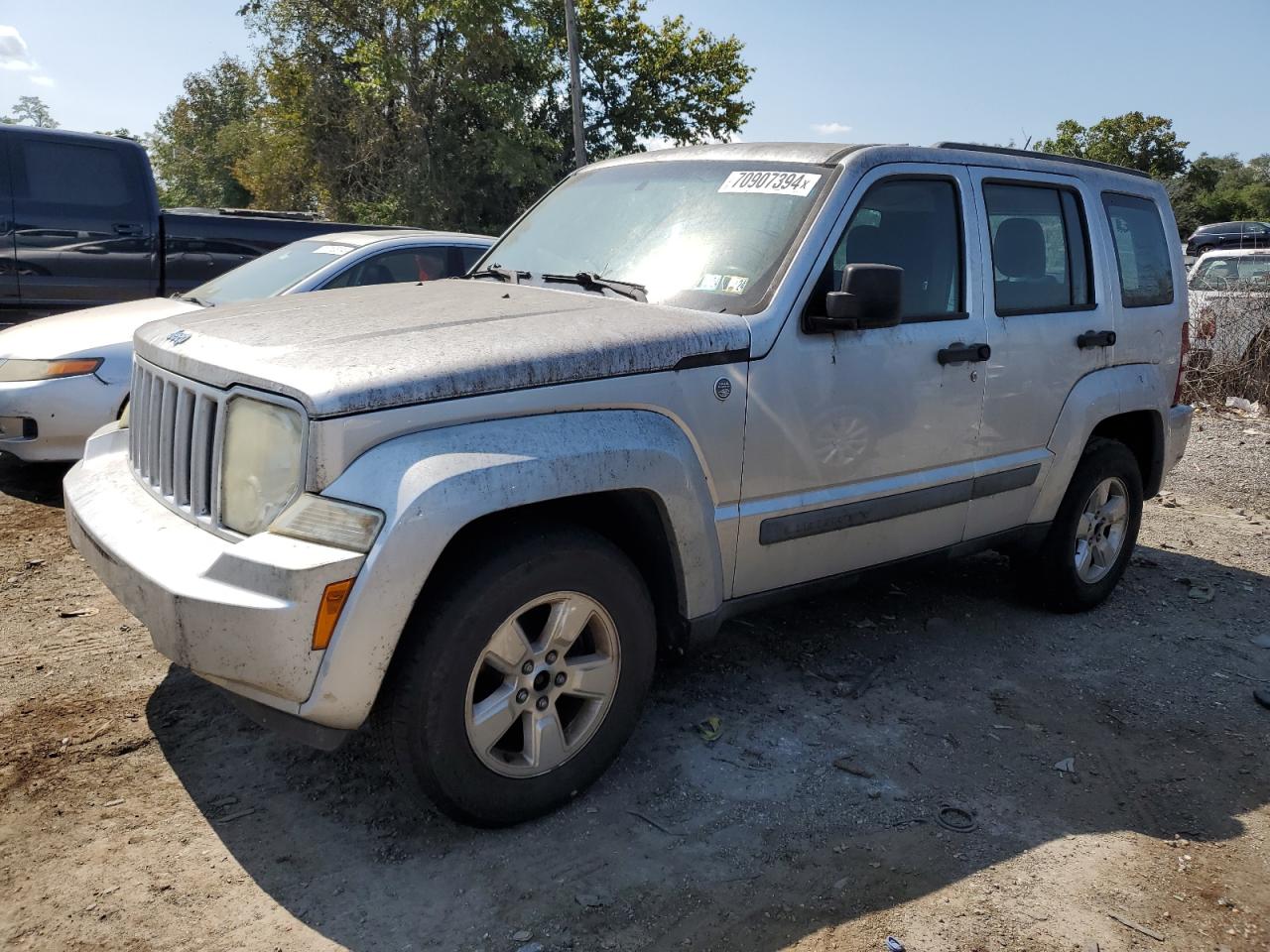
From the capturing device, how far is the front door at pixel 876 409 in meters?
3.46

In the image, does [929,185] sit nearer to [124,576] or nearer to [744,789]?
[744,789]

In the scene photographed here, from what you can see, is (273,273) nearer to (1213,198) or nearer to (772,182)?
(772,182)

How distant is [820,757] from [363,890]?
1.55 meters

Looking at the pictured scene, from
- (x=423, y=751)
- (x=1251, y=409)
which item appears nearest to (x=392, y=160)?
(x=1251, y=409)

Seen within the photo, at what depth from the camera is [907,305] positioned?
12.8 ft

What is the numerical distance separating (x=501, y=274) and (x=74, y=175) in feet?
17.5

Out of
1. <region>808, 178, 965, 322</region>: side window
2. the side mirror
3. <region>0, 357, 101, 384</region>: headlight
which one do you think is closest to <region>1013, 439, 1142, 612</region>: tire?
<region>808, 178, 965, 322</region>: side window

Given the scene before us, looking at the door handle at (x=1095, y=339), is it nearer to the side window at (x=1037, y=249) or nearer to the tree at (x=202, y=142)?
the side window at (x=1037, y=249)

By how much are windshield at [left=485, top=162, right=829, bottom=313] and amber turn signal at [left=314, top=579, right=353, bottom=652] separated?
1538mm

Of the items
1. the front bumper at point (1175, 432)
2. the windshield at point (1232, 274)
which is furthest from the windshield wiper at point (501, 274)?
the windshield at point (1232, 274)

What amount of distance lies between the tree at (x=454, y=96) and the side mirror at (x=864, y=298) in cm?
2460

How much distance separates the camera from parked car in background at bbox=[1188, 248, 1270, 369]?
10.2m

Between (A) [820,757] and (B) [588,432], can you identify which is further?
(A) [820,757]

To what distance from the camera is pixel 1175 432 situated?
5238 millimetres
